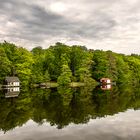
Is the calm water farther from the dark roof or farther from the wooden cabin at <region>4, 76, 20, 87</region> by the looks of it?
the dark roof

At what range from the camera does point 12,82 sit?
8788 centimetres

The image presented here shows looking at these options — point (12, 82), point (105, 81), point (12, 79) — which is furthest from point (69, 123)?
point (105, 81)

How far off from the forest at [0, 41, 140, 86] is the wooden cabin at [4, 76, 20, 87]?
5.60 feet

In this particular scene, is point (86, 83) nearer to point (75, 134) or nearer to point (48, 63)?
point (48, 63)

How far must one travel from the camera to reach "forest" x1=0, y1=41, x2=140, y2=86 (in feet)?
303

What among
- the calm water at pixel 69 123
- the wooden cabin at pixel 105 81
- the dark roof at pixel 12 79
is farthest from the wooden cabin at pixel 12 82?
the calm water at pixel 69 123

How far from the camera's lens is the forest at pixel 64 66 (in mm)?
92250

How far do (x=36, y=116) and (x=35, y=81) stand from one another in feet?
202

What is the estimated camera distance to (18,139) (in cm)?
2389

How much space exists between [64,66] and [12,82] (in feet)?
69.2

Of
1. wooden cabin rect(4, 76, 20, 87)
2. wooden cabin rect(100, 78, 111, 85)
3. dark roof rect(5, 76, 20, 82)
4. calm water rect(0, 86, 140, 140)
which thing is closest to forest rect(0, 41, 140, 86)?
dark roof rect(5, 76, 20, 82)

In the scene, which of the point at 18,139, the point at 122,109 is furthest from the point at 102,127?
the point at 122,109

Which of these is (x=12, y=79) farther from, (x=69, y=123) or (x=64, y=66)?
(x=69, y=123)

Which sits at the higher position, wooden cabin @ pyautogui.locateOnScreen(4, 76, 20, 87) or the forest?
the forest
